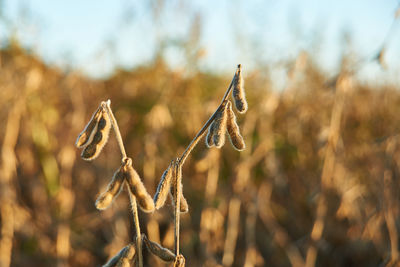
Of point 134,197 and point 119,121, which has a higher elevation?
point 134,197

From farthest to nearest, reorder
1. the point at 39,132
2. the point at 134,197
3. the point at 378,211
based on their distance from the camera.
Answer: the point at 39,132
the point at 378,211
the point at 134,197

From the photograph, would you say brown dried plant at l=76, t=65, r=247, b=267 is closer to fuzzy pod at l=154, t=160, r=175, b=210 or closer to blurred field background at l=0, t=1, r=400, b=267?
fuzzy pod at l=154, t=160, r=175, b=210

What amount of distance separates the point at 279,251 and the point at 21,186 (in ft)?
5.93

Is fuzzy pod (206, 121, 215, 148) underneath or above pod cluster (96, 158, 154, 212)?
above

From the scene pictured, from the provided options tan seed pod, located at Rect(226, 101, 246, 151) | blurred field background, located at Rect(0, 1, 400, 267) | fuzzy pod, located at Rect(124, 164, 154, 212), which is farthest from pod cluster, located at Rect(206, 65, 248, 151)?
blurred field background, located at Rect(0, 1, 400, 267)

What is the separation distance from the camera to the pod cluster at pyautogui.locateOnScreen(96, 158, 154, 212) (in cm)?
69

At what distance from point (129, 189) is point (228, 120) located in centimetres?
23

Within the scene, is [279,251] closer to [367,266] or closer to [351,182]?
[367,266]

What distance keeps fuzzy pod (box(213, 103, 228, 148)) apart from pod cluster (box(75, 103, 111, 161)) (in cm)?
21

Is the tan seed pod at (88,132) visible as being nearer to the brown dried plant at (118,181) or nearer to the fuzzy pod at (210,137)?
the brown dried plant at (118,181)

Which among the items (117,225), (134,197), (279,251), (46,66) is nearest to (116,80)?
(46,66)

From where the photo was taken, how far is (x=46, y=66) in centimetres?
334

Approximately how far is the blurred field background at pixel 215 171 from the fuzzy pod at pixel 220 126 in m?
0.83

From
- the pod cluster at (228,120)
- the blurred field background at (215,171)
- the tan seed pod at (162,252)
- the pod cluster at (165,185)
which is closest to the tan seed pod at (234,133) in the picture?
the pod cluster at (228,120)
